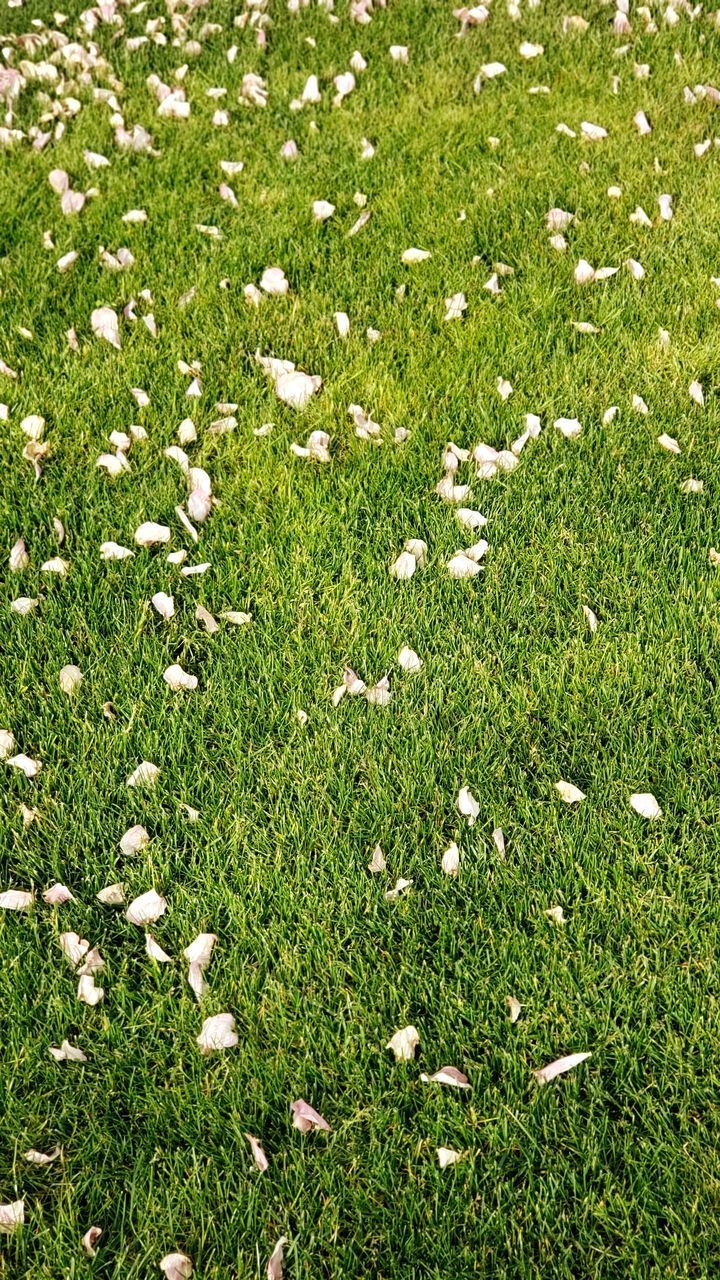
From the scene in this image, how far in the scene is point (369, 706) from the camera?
261cm

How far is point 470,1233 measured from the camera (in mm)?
1772

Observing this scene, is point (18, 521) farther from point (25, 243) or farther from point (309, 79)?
point (309, 79)

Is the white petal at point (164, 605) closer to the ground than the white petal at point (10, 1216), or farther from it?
farther from it

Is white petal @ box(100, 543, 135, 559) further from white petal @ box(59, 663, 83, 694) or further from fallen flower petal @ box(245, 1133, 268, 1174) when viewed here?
fallen flower petal @ box(245, 1133, 268, 1174)

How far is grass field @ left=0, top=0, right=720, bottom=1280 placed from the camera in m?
1.85

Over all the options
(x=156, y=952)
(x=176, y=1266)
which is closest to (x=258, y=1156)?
(x=176, y=1266)

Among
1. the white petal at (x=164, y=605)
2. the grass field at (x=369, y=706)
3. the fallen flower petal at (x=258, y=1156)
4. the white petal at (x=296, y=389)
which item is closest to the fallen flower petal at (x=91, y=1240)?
the grass field at (x=369, y=706)

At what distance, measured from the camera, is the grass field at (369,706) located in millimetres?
1850

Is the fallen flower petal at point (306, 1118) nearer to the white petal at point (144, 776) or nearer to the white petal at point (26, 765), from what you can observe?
the white petal at point (144, 776)

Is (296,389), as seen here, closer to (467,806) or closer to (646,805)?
(467,806)

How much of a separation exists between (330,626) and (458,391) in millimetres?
1094

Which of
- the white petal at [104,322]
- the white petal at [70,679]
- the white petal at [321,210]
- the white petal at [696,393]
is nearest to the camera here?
the white petal at [70,679]

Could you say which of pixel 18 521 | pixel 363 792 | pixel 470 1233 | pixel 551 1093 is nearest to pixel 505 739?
pixel 363 792

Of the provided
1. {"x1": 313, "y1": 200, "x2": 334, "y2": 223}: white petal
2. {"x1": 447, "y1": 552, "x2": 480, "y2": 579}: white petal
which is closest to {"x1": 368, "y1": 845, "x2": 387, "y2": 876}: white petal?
Result: {"x1": 447, "y1": 552, "x2": 480, "y2": 579}: white petal
